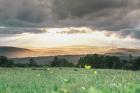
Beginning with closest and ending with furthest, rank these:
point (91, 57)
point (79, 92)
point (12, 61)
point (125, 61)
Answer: point (79, 92)
point (12, 61)
point (125, 61)
point (91, 57)

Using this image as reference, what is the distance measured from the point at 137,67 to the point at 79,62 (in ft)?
42.6

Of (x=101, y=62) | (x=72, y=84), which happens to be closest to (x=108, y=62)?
(x=101, y=62)

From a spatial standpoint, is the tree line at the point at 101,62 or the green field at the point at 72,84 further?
the tree line at the point at 101,62

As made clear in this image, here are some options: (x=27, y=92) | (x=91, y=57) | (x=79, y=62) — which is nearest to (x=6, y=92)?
(x=27, y=92)

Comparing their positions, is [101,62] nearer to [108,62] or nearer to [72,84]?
[108,62]

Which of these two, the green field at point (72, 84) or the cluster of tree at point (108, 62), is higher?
the green field at point (72, 84)

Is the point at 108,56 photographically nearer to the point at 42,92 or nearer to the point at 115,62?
the point at 115,62

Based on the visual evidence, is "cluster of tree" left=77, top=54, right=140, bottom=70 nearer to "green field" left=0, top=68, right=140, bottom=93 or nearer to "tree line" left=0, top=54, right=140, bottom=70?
"tree line" left=0, top=54, right=140, bottom=70

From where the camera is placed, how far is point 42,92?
1148 centimetres

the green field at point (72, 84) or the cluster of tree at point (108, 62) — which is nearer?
the green field at point (72, 84)

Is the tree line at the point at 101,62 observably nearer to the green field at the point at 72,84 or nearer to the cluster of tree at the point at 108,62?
the cluster of tree at the point at 108,62

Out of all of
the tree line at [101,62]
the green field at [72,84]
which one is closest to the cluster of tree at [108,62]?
the tree line at [101,62]

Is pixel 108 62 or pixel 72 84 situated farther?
pixel 108 62

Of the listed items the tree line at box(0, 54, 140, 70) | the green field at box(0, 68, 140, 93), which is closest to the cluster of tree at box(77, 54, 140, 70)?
the tree line at box(0, 54, 140, 70)
